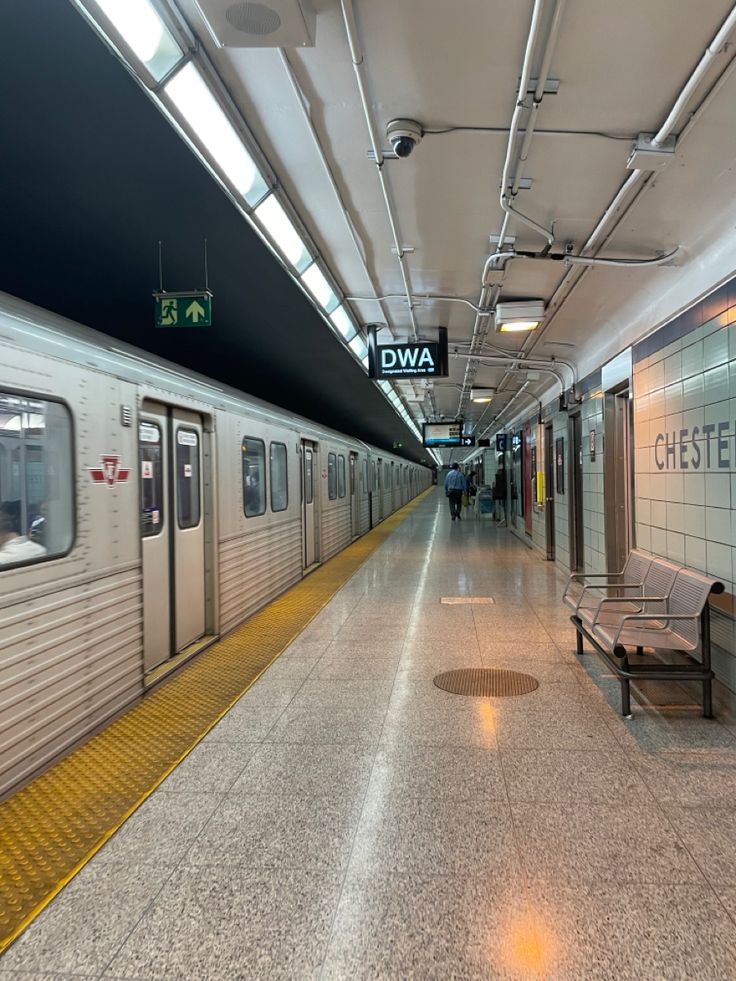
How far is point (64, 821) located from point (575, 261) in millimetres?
4536

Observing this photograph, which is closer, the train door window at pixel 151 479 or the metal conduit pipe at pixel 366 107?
the metal conduit pipe at pixel 366 107

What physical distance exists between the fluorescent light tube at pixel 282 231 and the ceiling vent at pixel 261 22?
1579 millimetres

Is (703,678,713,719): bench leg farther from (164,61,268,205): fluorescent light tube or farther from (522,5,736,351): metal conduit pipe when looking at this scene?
(164,61,268,205): fluorescent light tube

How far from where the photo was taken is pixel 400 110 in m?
2.85

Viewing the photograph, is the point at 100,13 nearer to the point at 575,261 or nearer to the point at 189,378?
the point at 189,378

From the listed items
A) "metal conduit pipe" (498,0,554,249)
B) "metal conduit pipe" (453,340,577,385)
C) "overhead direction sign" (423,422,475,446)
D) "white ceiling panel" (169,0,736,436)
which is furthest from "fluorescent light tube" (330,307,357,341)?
"overhead direction sign" (423,422,475,446)

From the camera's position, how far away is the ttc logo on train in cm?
335

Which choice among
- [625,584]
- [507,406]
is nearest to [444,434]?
[507,406]

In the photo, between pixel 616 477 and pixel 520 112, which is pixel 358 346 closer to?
pixel 616 477

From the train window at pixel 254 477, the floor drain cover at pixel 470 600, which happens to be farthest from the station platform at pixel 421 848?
the floor drain cover at pixel 470 600

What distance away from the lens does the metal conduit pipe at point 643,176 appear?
2.29 meters

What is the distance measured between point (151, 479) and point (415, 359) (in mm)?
3521

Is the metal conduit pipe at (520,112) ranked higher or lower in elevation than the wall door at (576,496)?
higher

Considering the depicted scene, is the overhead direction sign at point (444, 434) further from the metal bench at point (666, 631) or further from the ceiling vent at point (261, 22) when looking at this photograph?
the ceiling vent at point (261, 22)
